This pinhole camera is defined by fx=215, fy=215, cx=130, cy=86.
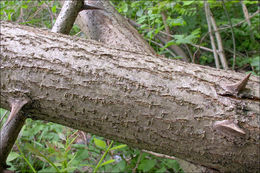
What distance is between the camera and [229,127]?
702 millimetres

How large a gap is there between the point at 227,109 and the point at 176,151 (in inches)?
9.4

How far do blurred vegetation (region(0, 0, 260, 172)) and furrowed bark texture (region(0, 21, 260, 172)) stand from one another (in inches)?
8.6

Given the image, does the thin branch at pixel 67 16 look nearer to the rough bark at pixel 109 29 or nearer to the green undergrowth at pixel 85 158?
the rough bark at pixel 109 29

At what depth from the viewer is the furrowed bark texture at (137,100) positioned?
0.75m

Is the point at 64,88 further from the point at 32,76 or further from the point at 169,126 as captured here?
the point at 169,126

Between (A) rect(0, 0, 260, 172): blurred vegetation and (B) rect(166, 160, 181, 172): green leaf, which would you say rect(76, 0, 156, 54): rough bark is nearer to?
(A) rect(0, 0, 260, 172): blurred vegetation

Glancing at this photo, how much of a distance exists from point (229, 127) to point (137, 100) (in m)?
0.32

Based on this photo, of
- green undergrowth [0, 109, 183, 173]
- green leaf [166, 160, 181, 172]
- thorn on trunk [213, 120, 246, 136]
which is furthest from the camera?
green leaf [166, 160, 181, 172]

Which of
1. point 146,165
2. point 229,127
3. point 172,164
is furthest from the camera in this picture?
point 172,164

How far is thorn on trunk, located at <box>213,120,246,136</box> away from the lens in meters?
0.70

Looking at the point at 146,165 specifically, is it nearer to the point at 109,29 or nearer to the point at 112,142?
the point at 112,142

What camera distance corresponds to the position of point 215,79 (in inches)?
32.1

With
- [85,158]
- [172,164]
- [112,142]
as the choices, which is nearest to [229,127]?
[112,142]

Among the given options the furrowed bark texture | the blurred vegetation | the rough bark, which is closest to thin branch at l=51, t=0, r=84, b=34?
the rough bark
